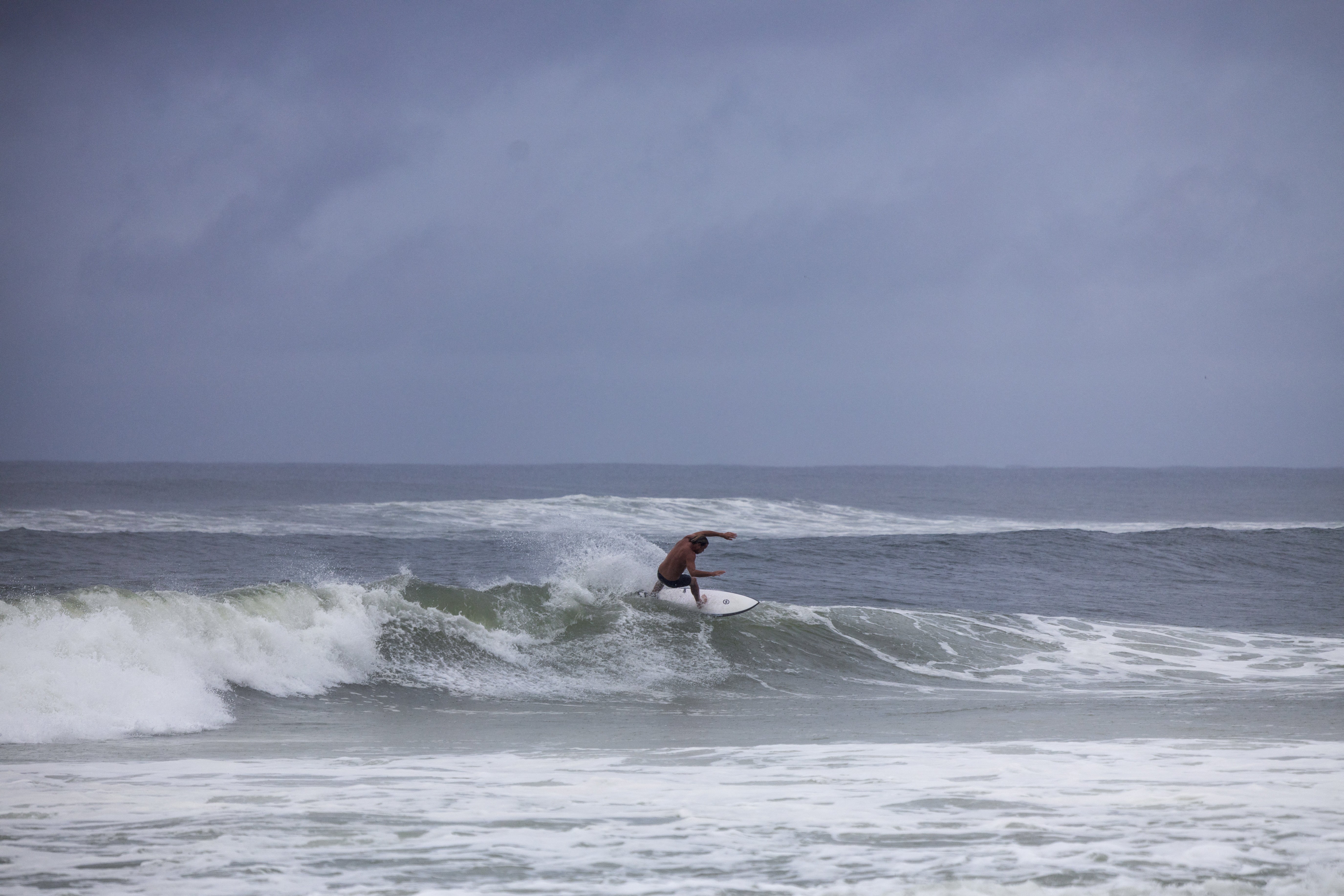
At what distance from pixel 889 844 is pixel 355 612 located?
10161 millimetres

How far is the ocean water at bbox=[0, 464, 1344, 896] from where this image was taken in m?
6.02

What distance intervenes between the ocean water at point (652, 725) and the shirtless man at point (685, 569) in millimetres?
475

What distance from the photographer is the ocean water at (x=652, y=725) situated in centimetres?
602

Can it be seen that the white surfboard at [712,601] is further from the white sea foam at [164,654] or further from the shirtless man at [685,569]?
the white sea foam at [164,654]

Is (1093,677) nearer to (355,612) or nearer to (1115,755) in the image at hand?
(1115,755)

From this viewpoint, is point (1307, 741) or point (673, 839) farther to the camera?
point (1307, 741)

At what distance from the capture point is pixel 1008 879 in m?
5.70

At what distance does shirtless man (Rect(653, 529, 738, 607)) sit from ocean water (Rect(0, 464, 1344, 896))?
0.47 metres

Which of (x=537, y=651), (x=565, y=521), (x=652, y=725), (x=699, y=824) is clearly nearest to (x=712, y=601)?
(x=537, y=651)

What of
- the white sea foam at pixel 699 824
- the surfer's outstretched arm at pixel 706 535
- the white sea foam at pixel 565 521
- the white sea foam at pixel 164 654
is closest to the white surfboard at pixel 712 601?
the surfer's outstretched arm at pixel 706 535

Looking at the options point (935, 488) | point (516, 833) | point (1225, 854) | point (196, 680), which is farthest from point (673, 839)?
point (935, 488)

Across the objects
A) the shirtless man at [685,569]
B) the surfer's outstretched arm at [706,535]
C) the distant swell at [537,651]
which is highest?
the surfer's outstretched arm at [706,535]

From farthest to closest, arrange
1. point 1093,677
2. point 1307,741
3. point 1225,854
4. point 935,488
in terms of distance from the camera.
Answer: point 935,488 < point 1093,677 < point 1307,741 < point 1225,854

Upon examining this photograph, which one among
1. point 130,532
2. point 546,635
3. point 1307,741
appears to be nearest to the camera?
point 1307,741
